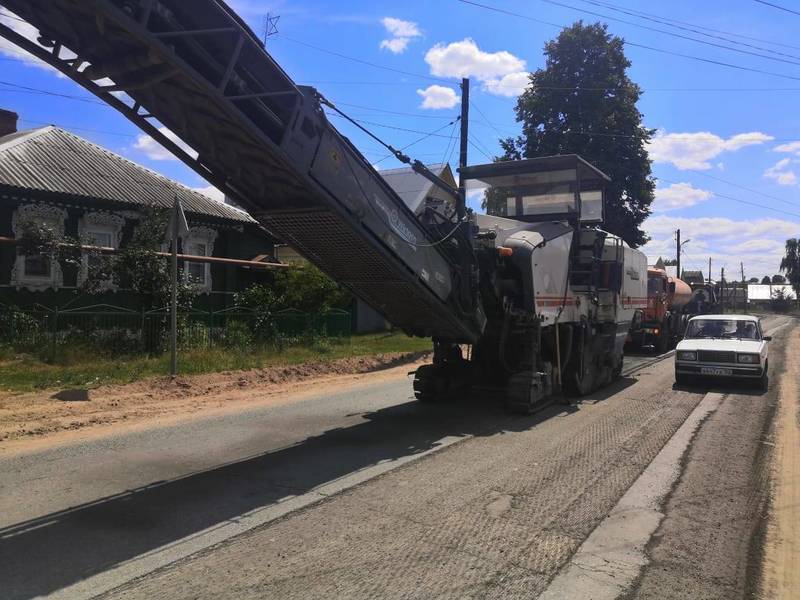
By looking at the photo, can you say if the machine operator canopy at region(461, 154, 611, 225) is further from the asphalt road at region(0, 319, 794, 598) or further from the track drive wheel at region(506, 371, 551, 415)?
the asphalt road at region(0, 319, 794, 598)

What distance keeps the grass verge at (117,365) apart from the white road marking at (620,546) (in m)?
9.19

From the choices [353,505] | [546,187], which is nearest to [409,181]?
[546,187]

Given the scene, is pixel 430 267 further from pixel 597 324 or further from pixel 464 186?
pixel 597 324

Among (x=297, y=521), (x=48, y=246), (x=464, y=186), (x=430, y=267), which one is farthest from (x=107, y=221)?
(x=297, y=521)

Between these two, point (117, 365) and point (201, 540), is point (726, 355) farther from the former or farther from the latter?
point (117, 365)

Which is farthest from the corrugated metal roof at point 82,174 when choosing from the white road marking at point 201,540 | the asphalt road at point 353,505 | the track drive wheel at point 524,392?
the white road marking at point 201,540

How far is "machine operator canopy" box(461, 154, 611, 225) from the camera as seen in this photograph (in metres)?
10.9

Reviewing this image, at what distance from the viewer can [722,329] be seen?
14016mm

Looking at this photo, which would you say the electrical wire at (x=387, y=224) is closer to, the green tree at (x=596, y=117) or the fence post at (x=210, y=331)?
the fence post at (x=210, y=331)

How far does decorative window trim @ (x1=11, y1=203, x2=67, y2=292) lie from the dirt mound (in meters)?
7.10

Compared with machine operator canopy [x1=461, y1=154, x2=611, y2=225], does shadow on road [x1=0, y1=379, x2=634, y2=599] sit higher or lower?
lower

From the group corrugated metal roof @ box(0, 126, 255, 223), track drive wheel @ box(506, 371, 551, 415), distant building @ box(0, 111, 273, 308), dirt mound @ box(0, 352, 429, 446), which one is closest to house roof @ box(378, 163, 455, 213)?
distant building @ box(0, 111, 273, 308)

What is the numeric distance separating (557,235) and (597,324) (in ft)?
9.01

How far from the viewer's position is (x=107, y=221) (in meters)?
18.6
